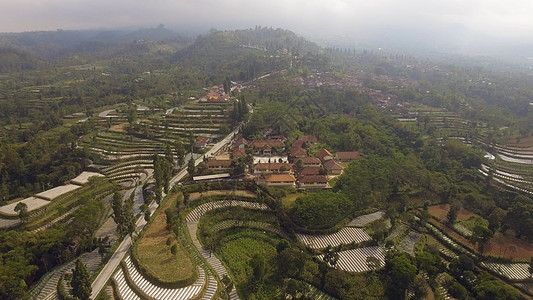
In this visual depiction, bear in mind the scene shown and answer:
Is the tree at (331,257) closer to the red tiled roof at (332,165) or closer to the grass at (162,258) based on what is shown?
the grass at (162,258)

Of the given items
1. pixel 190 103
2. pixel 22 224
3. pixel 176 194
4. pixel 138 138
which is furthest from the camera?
pixel 190 103

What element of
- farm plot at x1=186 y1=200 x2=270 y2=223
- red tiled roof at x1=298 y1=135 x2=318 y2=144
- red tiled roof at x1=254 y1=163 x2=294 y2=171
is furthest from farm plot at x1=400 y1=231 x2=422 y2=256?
red tiled roof at x1=298 y1=135 x2=318 y2=144

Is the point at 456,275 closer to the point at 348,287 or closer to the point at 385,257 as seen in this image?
the point at 385,257

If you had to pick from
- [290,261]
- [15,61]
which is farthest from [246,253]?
[15,61]

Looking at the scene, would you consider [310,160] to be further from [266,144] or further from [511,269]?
[511,269]

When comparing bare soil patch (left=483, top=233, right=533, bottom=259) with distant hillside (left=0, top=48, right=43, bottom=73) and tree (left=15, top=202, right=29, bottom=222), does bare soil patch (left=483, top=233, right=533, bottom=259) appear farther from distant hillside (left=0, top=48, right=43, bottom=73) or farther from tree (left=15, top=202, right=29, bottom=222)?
distant hillside (left=0, top=48, right=43, bottom=73)

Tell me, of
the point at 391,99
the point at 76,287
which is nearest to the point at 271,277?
the point at 76,287
